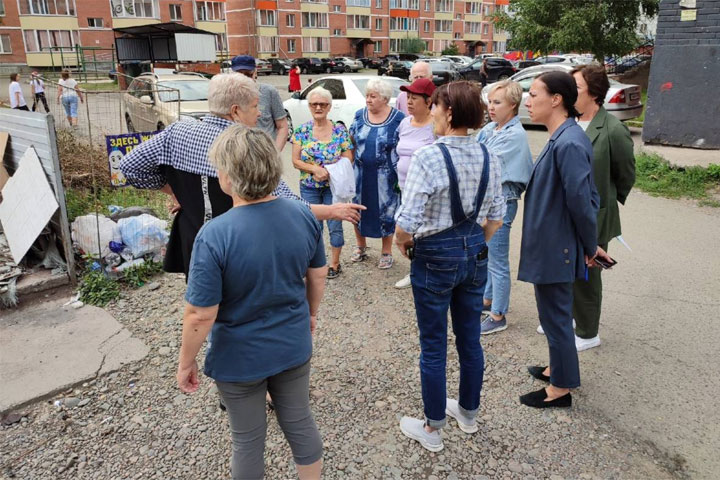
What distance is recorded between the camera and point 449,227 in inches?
93.9

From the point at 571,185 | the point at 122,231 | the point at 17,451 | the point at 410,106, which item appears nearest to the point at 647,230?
the point at 410,106

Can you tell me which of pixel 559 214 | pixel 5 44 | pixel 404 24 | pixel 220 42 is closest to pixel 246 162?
pixel 559 214

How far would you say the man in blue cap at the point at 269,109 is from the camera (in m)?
4.46

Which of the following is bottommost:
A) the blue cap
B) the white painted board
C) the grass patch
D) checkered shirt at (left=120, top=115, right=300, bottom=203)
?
the grass patch

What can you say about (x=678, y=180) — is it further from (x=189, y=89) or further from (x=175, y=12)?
(x=175, y=12)

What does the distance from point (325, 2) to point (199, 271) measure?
6644cm

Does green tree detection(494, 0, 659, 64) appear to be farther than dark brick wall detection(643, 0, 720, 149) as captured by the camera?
Yes

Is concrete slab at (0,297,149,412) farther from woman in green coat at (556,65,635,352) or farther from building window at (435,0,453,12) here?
building window at (435,0,453,12)

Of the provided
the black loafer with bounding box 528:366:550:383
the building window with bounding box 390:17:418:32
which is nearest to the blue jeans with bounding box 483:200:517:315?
the black loafer with bounding box 528:366:550:383

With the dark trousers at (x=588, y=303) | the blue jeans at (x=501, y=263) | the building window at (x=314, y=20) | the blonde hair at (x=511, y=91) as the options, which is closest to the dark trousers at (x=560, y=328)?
the dark trousers at (x=588, y=303)

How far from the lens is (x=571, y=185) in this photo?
99.6 inches

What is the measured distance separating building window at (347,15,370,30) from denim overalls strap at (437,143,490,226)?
68.0 m

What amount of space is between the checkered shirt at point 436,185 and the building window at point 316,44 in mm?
63734

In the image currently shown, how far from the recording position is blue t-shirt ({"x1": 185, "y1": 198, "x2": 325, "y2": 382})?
5.83ft
